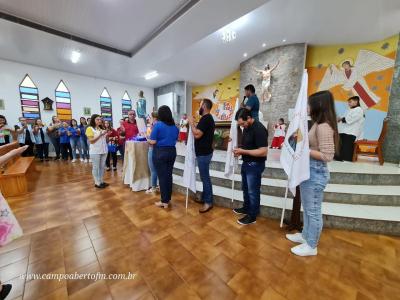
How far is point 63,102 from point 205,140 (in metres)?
7.98

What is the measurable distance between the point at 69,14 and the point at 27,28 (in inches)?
48.2

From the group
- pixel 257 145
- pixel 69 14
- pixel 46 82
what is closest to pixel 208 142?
pixel 257 145

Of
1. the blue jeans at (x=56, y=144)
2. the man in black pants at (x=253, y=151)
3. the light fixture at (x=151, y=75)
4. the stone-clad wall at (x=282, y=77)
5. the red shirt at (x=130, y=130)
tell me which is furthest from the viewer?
the light fixture at (x=151, y=75)

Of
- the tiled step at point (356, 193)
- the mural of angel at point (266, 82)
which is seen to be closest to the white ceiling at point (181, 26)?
the mural of angel at point (266, 82)

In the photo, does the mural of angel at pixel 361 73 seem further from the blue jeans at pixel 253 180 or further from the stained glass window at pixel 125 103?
the stained glass window at pixel 125 103

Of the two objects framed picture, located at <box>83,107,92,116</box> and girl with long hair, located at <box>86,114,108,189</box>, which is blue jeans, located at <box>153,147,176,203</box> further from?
framed picture, located at <box>83,107,92,116</box>

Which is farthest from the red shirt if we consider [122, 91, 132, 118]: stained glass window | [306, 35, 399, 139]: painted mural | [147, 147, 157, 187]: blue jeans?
[306, 35, 399, 139]: painted mural

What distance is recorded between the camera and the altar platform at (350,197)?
7.04 ft

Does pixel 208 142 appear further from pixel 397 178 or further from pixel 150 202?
pixel 397 178

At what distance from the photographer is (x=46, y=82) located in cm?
696

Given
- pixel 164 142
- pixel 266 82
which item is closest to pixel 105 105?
pixel 266 82

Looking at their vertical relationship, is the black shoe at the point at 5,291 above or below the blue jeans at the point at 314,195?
below

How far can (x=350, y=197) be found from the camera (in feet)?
8.32

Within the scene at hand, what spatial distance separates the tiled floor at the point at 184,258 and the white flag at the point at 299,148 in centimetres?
77
